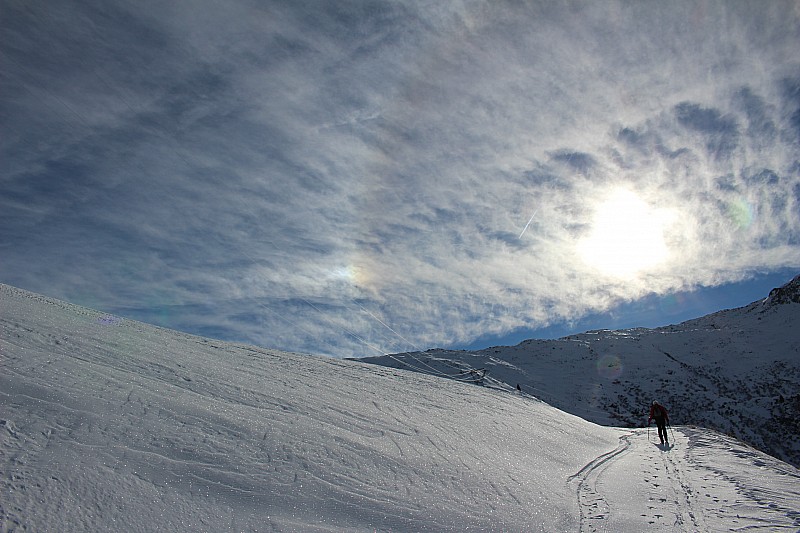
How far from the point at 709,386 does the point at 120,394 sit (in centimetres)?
5327

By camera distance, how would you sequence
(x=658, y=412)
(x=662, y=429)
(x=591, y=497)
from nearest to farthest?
(x=591, y=497), (x=662, y=429), (x=658, y=412)

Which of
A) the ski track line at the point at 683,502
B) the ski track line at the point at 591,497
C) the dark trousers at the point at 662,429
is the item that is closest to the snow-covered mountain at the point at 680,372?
the dark trousers at the point at 662,429

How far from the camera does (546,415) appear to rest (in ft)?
68.1

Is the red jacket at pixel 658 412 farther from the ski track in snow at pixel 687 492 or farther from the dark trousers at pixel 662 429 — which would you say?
the ski track in snow at pixel 687 492

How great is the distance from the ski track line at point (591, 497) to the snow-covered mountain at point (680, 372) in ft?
58.0

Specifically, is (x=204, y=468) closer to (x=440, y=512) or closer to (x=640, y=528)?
(x=440, y=512)

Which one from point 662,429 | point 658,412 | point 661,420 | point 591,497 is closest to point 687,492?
point 591,497

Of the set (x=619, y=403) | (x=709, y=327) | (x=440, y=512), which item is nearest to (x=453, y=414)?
(x=440, y=512)

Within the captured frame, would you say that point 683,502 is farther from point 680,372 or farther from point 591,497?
point 680,372

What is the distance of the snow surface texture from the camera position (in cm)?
574

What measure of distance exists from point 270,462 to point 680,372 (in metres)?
54.4

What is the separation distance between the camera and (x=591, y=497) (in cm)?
955

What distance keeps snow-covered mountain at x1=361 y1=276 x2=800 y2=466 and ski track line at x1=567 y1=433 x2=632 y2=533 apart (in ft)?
58.0

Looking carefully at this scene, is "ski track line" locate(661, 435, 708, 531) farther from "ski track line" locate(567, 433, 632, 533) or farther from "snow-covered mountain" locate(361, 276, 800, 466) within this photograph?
"snow-covered mountain" locate(361, 276, 800, 466)
